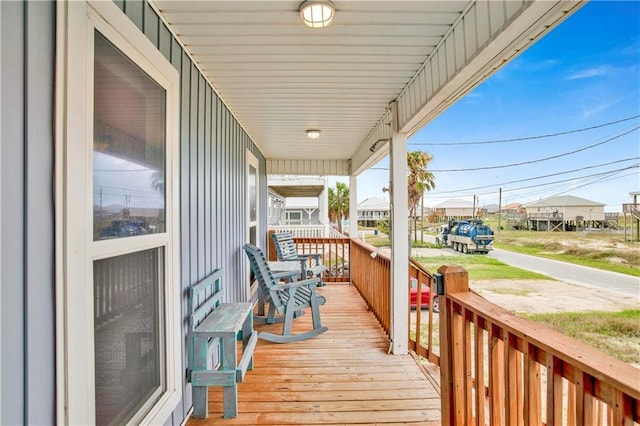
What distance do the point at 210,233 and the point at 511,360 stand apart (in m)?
2.27

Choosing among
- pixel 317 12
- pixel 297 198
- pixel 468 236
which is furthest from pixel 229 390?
pixel 297 198

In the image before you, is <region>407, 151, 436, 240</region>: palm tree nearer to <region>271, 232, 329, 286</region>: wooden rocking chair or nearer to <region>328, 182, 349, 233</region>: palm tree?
<region>271, 232, 329, 286</region>: wooden rocking chair

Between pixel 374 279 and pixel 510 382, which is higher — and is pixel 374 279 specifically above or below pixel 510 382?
below

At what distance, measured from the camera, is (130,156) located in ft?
4.64

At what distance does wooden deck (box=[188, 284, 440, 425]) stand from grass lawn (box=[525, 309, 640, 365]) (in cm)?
106

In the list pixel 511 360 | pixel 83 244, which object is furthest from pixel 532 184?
pixel 83 244

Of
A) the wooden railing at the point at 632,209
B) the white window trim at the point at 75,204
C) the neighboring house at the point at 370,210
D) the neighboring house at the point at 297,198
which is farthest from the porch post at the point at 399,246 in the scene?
the neighboring house at the point at 370,210

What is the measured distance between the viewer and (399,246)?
292cm

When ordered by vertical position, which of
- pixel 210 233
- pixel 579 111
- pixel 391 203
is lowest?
pixel 210 233

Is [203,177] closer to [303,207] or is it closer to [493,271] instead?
[493,271]

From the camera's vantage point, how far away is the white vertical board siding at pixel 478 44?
127 centimetres

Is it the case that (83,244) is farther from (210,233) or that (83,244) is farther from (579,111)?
(579,111)

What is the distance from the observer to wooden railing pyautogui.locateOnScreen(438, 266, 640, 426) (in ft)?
2.76

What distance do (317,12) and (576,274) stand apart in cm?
311
